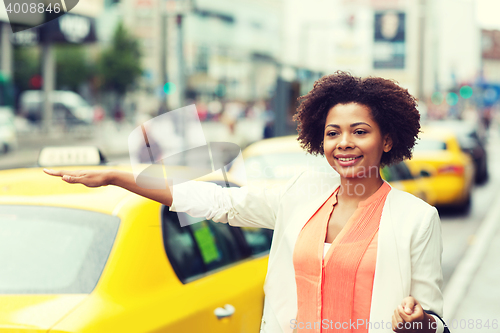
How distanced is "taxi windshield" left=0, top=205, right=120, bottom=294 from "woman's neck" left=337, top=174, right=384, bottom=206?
1084 millimetres

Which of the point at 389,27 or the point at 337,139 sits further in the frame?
the point at 389,27

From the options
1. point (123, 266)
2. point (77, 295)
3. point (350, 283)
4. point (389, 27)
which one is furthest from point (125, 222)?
point (389, 27)

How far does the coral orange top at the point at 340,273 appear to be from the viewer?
200 centimetres

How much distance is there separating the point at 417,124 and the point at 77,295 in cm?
147

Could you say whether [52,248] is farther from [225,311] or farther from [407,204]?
[407,204]

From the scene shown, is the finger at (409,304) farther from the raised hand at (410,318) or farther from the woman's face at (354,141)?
the woman's face at (354,141)

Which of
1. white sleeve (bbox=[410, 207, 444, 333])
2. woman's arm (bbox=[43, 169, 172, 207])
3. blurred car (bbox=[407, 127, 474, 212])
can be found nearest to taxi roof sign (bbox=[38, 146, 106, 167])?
woman's arm (bbox=[43, 169, 172, 207])

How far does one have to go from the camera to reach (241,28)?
77.1 m

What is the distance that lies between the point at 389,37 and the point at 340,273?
4852 cm

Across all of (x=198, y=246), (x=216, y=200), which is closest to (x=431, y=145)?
(x=198, y=246)

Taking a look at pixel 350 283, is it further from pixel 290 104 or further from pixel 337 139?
pixel 290 104

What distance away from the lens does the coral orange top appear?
2.00 m

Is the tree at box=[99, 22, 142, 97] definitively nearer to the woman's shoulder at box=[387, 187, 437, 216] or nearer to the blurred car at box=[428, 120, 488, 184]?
the blurred car at box=[428, 120, 488, 184]

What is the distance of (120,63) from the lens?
55.0 m
